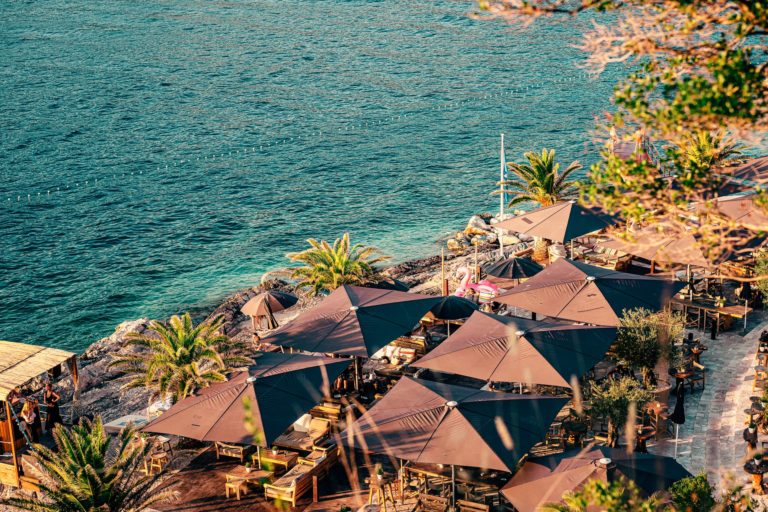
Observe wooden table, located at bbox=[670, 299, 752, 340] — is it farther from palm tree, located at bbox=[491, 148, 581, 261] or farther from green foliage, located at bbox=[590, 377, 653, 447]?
palm tree, located at bbox=[491, 148, 581, 261]

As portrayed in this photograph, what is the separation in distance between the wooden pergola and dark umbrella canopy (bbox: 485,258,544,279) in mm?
11674

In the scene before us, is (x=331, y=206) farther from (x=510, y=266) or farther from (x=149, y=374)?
(x=149, y=374)

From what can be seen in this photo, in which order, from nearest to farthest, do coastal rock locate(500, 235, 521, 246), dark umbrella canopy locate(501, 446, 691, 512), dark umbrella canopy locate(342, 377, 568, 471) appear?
dark umbrella canopy locate(501, 446, 691, 512), dark umbrella canopy locate(342, 377, 568, 471), coastal rock locate(500, 235, 521, 246)

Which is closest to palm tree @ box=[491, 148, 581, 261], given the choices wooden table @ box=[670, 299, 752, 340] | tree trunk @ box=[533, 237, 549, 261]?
tree trunk @ box=[533, 237, 549, 261]

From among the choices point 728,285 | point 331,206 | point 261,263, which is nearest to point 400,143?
point 331,206

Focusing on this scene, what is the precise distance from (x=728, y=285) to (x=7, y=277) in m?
32.1

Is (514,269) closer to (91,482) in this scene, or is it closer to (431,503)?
(431,503)

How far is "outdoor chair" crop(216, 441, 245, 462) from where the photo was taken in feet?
60.7

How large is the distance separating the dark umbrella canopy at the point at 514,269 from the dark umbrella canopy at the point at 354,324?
374 cm

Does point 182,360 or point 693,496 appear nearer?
point 693,496

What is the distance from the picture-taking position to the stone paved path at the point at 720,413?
56.5 ft

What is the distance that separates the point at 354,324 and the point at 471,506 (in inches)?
249

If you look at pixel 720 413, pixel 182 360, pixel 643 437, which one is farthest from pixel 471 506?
pixel 182 360

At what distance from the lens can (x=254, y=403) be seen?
17.4 metres
